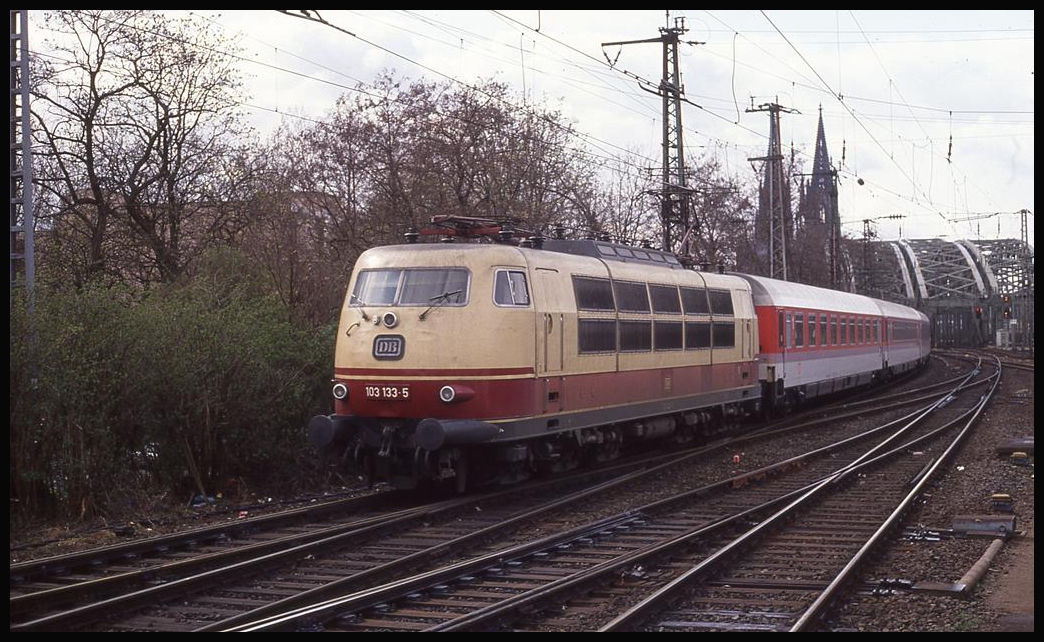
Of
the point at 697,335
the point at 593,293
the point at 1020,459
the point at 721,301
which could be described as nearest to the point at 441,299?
the point at 593,293

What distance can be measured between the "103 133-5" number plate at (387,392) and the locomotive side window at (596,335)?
8.77 feet

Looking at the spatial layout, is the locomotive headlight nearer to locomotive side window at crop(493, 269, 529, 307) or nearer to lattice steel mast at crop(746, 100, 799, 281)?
locomotive side window at crop(493, 269, 529, 307)

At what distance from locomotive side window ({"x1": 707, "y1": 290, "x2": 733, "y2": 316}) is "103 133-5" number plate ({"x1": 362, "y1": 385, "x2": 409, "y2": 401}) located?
796 centimetres

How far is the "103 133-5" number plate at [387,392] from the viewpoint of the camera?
13.6 metres

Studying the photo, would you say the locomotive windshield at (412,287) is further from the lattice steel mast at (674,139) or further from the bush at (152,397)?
the lattice steel mast at (674,139)

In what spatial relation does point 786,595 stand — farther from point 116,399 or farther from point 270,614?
point 116,399

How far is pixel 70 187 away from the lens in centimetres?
2369

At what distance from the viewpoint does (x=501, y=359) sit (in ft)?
44.6

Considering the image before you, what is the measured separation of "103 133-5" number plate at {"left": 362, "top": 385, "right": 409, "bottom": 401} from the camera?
1363 centimetres

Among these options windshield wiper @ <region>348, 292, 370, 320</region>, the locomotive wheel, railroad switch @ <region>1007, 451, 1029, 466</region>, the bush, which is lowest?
railroad switch @ <region>1007, 451, 1029, 466</region>

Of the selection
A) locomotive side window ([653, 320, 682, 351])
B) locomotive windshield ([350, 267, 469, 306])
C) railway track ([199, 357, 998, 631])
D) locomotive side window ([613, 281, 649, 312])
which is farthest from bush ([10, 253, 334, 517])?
locomotive side window ([653, 320, 682, 351])

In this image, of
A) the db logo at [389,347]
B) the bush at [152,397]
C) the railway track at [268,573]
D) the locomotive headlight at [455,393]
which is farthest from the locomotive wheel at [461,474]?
the bush at [152,397]

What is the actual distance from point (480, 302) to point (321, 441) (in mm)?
2573

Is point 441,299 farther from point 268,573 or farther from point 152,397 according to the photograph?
point 268,573
